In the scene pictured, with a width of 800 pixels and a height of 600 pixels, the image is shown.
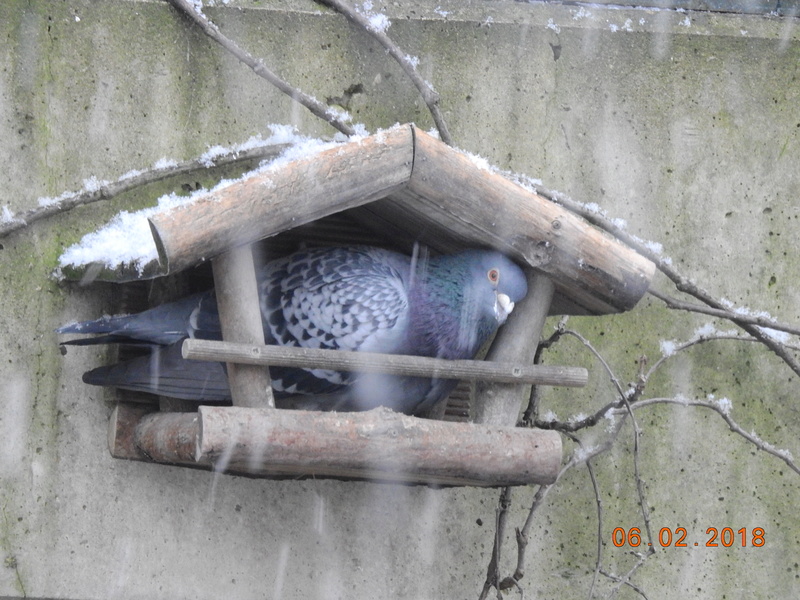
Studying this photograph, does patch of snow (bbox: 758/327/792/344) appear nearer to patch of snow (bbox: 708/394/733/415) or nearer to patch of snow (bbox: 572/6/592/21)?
patch of snow (bbox: 708/394/733/415)

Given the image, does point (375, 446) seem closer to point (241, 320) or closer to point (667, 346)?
point (241, 320)

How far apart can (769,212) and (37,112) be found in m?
1.88

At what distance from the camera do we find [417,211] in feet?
6.14

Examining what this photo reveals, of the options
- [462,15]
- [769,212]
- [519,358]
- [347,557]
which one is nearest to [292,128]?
[462,15]

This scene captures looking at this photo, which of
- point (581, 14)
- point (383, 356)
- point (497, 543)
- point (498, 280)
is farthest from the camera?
point (581, 14)

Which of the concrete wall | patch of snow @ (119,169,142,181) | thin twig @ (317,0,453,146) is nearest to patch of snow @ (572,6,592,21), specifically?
the concrete wall

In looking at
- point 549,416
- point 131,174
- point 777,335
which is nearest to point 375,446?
point 549,416

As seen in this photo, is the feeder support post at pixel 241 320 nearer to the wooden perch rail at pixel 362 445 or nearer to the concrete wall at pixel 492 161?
the wooden perch rail at pixel 362 445

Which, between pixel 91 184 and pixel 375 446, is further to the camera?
pixel 91 184

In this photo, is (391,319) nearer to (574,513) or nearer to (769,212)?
(574,513)

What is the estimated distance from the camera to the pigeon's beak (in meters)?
1.93

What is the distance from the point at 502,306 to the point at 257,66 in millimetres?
836

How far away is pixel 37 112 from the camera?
2.21m
